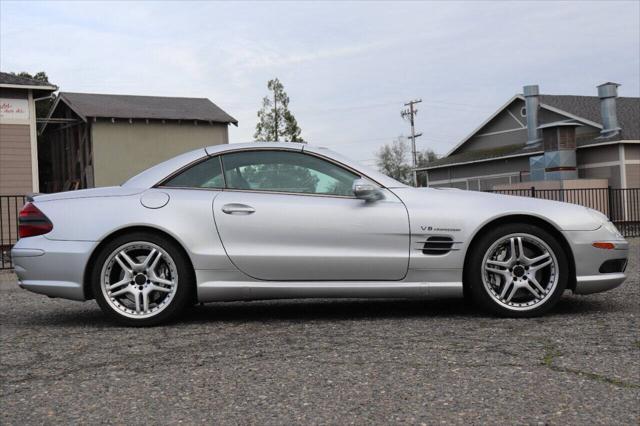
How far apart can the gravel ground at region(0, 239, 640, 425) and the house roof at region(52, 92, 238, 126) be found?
2462 cm

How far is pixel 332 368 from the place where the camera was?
3.71 metres

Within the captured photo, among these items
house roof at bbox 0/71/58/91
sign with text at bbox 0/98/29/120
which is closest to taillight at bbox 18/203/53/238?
house roof at bbox 0/71/58/91

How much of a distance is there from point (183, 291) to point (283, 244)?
0.79 meters

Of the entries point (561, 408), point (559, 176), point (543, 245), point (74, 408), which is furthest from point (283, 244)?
point (559, 176)

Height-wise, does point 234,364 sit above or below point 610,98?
below

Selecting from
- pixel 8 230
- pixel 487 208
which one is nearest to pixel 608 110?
pixel 8 230

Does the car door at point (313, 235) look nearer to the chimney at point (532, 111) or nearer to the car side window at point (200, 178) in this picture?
the car side window at point (200, 178)

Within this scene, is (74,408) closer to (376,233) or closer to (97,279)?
(97,279)

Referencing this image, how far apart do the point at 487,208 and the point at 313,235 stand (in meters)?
1.28

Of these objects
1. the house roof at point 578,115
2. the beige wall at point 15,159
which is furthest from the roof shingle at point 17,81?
the house roof at point 578,115

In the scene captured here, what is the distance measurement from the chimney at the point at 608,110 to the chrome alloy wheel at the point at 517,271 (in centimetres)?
2693

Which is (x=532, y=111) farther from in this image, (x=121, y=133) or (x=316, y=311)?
(x=316, y=311)

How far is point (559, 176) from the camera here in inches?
1136

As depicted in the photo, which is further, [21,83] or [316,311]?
[21,83]
